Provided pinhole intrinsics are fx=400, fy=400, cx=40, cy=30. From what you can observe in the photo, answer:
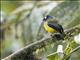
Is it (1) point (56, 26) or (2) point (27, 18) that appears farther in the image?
(2) point (27, 18)

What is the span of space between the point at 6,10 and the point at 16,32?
0.76 meters

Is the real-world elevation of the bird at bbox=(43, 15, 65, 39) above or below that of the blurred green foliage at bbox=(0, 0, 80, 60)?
below

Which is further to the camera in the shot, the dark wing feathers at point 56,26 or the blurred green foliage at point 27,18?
the blurred green foliage at point 27,18

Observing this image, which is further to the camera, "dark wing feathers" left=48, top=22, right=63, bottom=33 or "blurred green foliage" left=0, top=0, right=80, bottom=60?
"blurred green foliage" left=0, top=0, right=80, bottom=60

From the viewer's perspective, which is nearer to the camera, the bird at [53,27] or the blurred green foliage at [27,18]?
the bird at [53,27]

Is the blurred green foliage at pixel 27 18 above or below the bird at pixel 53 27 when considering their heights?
above

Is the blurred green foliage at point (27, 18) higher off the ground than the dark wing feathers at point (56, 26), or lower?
higher

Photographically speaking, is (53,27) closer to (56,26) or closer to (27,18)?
(56,26)

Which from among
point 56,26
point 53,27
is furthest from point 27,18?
point 56,26

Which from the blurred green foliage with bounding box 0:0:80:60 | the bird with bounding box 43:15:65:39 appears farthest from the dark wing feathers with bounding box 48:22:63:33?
the blurred green foliage with bounding box 0:0:80:60

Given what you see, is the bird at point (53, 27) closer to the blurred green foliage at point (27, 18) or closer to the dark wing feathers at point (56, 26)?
the dark wing feathers at point (56, 26)

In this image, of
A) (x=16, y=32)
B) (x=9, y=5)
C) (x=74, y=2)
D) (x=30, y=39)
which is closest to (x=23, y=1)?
(x=9, y=5)

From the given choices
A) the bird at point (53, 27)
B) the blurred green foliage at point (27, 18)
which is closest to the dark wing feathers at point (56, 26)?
the bird at point (53, 27)

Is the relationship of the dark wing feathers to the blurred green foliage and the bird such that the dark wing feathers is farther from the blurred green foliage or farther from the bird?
the blurred green foliage
